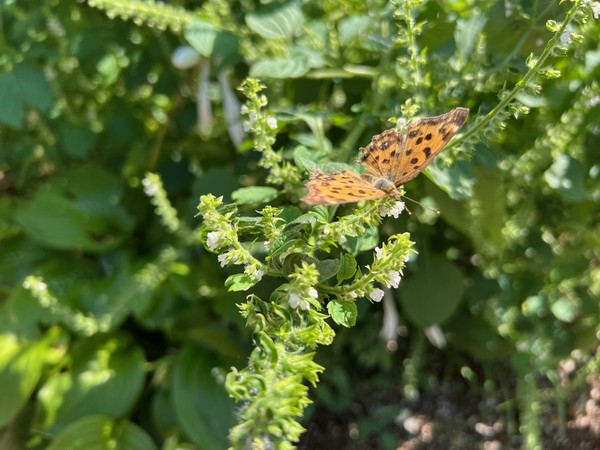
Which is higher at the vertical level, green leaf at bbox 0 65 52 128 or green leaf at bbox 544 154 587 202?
green leaf at bbox 544 154 587 202

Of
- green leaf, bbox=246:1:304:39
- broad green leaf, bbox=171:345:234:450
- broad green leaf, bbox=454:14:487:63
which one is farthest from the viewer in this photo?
broad green leaf, bbox=171:345:234:450

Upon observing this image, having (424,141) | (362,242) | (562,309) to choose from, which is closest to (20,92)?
(362,242)

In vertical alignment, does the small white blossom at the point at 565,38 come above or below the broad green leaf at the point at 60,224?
above

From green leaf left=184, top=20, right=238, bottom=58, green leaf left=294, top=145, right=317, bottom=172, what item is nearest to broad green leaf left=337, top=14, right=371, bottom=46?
green leaf left=184, top=20, right=238, bottom=58

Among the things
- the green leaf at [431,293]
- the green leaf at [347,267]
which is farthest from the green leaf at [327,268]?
the green leaf at [431,293]

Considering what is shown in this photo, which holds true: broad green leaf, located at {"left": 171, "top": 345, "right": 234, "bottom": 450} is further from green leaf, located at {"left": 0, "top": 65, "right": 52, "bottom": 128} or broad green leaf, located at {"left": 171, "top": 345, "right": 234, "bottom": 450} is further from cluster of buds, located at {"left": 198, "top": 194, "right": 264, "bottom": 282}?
cluster of buds, located at {"left": 198, "top": 194, "right": 264, "bottom": 282}

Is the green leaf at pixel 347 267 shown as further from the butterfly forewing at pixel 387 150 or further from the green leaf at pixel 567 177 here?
the green leaf at pixel 567 177

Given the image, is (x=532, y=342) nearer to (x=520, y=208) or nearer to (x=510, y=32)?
(x=520, y=208)

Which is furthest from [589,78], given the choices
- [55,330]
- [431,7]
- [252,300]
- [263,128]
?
[55,330]

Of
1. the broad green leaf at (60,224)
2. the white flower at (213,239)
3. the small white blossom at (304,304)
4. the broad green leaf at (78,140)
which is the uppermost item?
the white flower at (213,239)
